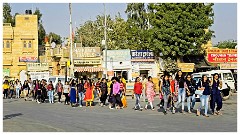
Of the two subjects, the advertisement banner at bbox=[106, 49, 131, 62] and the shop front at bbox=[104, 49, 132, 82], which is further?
the advertisement banner at bbox=[106, 49, 131, 62]

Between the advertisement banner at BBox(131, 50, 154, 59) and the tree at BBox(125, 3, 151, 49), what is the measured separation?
70 cm

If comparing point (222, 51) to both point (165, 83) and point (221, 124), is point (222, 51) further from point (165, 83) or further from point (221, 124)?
point (221, 124)

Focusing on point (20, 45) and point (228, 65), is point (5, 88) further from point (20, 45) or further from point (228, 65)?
point (20, 45)

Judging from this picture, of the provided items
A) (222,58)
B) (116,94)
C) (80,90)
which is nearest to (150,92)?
(116,94)

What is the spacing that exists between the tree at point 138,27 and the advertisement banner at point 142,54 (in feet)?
2.30

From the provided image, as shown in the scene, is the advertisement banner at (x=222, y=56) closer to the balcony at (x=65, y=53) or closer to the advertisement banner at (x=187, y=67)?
the advertisement banner at (x=187, y=67)

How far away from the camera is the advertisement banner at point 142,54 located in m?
53.3

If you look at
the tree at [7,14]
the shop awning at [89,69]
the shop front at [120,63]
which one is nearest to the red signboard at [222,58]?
the shop front at [120,63]

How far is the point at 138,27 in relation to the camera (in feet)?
193

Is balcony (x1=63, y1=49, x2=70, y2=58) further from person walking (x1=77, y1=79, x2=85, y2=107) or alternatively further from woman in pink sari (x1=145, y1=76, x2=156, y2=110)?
woman in pink sari (x1=145, y1=76, x2=156, y2=110)

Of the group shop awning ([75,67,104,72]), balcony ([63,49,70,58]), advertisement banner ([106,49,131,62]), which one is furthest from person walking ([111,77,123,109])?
balcony ([63,49,70,58])

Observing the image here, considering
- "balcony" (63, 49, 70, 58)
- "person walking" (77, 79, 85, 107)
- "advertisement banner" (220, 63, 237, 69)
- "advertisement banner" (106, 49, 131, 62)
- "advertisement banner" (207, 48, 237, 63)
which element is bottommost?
"person walking" (77, 79, 85, 107)

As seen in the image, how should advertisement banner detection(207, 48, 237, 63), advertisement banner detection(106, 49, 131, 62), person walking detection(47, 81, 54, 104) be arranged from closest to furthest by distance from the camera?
person walking detection(47, 81, 54, 104), advertisement banner detection(207, 48, 237, 63), advertisement banner detection(106, 49, 131, 62)

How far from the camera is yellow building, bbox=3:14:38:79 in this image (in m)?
58.6
